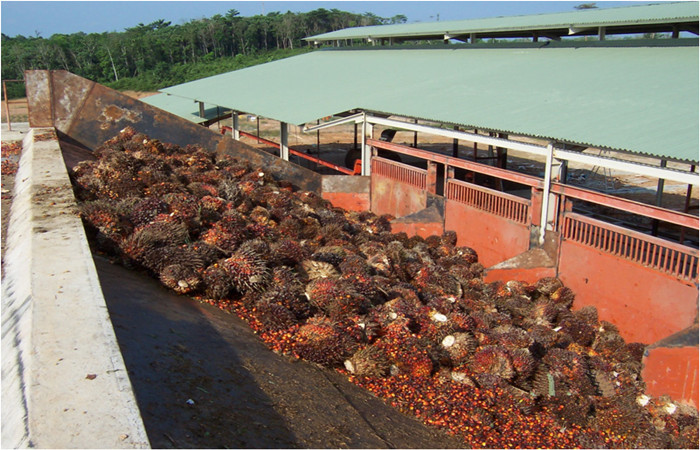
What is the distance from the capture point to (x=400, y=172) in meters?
13.5

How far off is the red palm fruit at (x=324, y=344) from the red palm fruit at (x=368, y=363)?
89 millimetres

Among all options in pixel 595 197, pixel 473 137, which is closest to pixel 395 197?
pixel 473 137

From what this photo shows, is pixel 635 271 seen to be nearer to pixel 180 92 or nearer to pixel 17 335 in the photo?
pixel 17 335

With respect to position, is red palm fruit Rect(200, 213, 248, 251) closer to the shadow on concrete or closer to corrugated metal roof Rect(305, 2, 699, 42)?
the shadow on concrete

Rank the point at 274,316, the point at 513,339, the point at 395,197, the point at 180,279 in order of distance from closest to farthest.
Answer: the point at 274,316 < the point at 180,279 < the point at 513,339 < the point at 395,197

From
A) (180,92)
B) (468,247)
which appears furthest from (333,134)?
(468,247)

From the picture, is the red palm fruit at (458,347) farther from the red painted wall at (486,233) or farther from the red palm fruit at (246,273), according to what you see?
the red painted wall at (486,233)

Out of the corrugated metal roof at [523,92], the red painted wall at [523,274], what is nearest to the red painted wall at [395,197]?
the corrugated metal roof at [523,92]

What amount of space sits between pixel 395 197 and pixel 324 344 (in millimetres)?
8314

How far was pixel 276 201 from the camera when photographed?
35.0 feet

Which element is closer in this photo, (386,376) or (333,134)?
(386,376)

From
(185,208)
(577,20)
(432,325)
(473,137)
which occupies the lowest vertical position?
(432,325)

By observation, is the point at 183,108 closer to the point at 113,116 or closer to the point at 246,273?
the point at 113,116

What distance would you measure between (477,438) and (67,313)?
356cm
